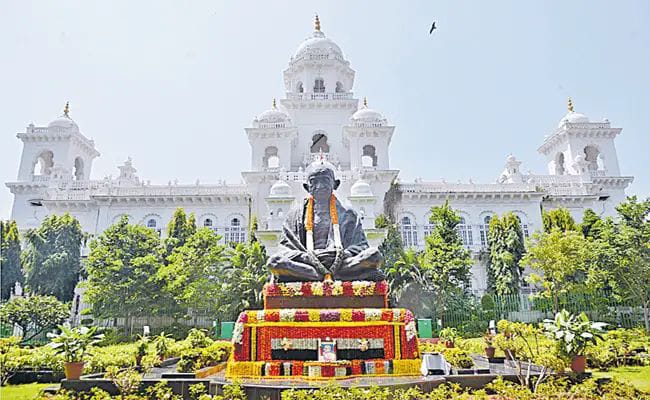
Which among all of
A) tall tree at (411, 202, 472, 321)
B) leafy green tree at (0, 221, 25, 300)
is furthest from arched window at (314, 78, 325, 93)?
leafy green tree at (0, 221, 25, 300)

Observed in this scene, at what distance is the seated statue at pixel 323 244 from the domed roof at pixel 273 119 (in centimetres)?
2599

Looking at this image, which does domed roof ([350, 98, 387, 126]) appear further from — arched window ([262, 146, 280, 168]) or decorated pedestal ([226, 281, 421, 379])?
decorated pedestal ([226, 281, 421, 379])

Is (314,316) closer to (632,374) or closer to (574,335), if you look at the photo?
(574,335)

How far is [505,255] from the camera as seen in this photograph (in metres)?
29.0

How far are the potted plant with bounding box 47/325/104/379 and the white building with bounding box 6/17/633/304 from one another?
21.1m

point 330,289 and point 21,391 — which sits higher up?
point 330,289

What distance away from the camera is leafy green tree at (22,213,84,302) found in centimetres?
2847

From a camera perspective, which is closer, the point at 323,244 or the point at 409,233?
the point at 323,244

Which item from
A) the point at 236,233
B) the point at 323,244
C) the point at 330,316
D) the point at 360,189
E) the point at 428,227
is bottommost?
the point at 330,316

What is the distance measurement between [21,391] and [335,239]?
21.8 feet

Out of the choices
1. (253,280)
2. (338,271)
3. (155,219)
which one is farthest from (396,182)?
(338,271)

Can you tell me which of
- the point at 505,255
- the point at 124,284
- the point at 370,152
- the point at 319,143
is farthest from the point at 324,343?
the point at 319,143

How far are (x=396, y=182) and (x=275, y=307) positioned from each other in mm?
26842

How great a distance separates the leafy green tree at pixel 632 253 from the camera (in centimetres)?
2159
